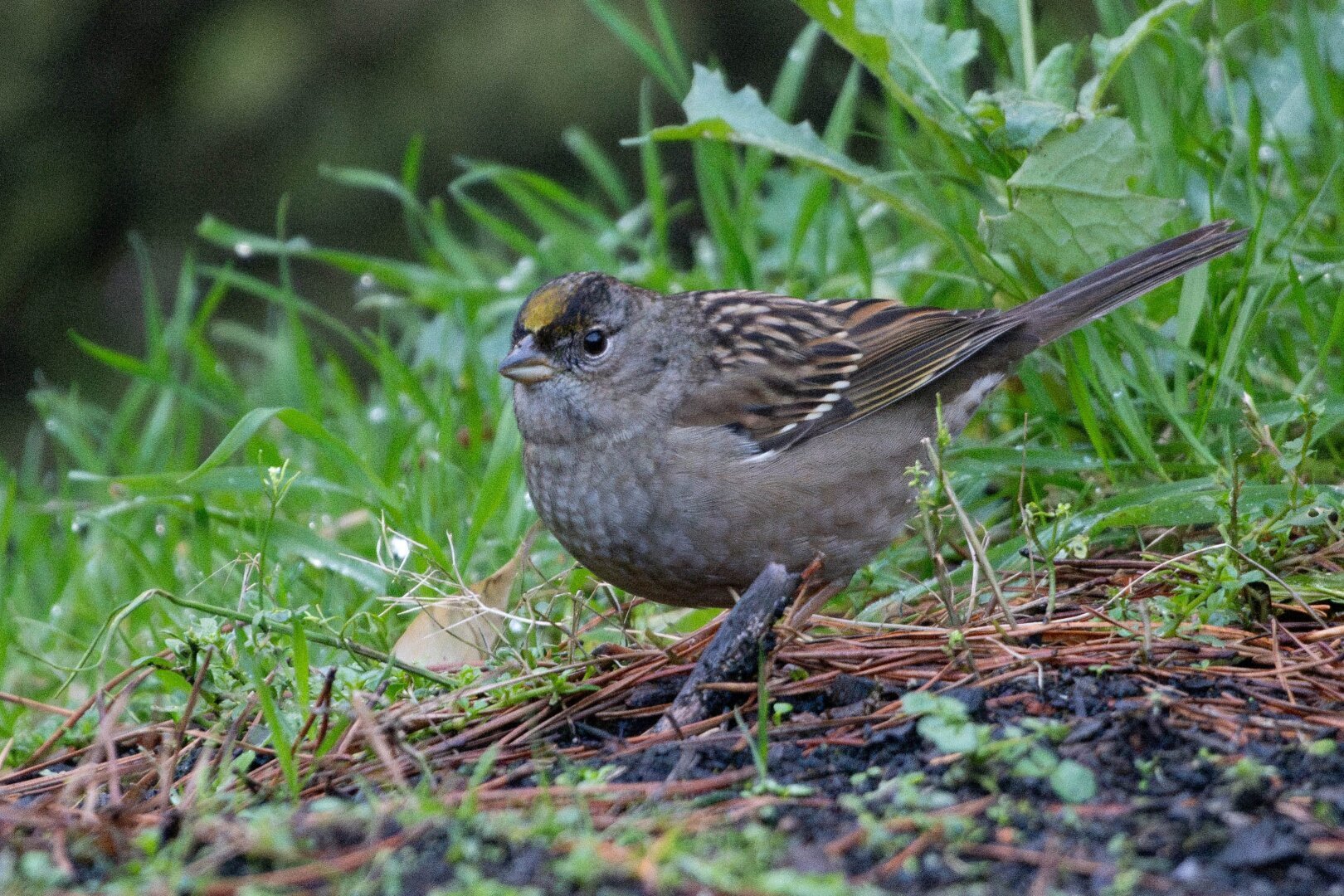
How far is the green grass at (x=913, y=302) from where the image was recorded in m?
3.46

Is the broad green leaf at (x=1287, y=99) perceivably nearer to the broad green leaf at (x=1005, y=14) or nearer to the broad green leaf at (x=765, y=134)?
the broad green leaf at (x=1005, y=14)

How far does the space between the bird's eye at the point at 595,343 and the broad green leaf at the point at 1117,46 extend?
4.82 feet

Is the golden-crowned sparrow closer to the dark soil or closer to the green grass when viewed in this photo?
the green grass

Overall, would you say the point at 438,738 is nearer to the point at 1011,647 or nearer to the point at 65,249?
the point at 1011,647

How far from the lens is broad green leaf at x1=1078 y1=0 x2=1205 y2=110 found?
3825mm

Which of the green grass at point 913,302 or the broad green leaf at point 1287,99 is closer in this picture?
the green grass at point 913,302

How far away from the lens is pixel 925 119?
166 inches

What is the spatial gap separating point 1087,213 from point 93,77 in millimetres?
Result: 5658

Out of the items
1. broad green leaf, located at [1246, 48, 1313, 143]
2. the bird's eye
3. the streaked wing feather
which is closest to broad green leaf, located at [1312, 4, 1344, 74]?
broad green leaf, located at [1246, 48, 1313, 143]

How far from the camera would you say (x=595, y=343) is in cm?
404

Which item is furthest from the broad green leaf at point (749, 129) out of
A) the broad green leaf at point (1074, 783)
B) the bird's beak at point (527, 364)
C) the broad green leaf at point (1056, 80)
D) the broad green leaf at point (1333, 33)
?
the broad green leaf at point (1074, 783)

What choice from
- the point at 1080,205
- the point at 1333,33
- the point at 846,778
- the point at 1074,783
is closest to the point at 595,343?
the point at 1080,205

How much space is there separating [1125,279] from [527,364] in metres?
1.64

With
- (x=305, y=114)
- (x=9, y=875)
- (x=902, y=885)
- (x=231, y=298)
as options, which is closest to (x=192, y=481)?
(x=9, y=875)
